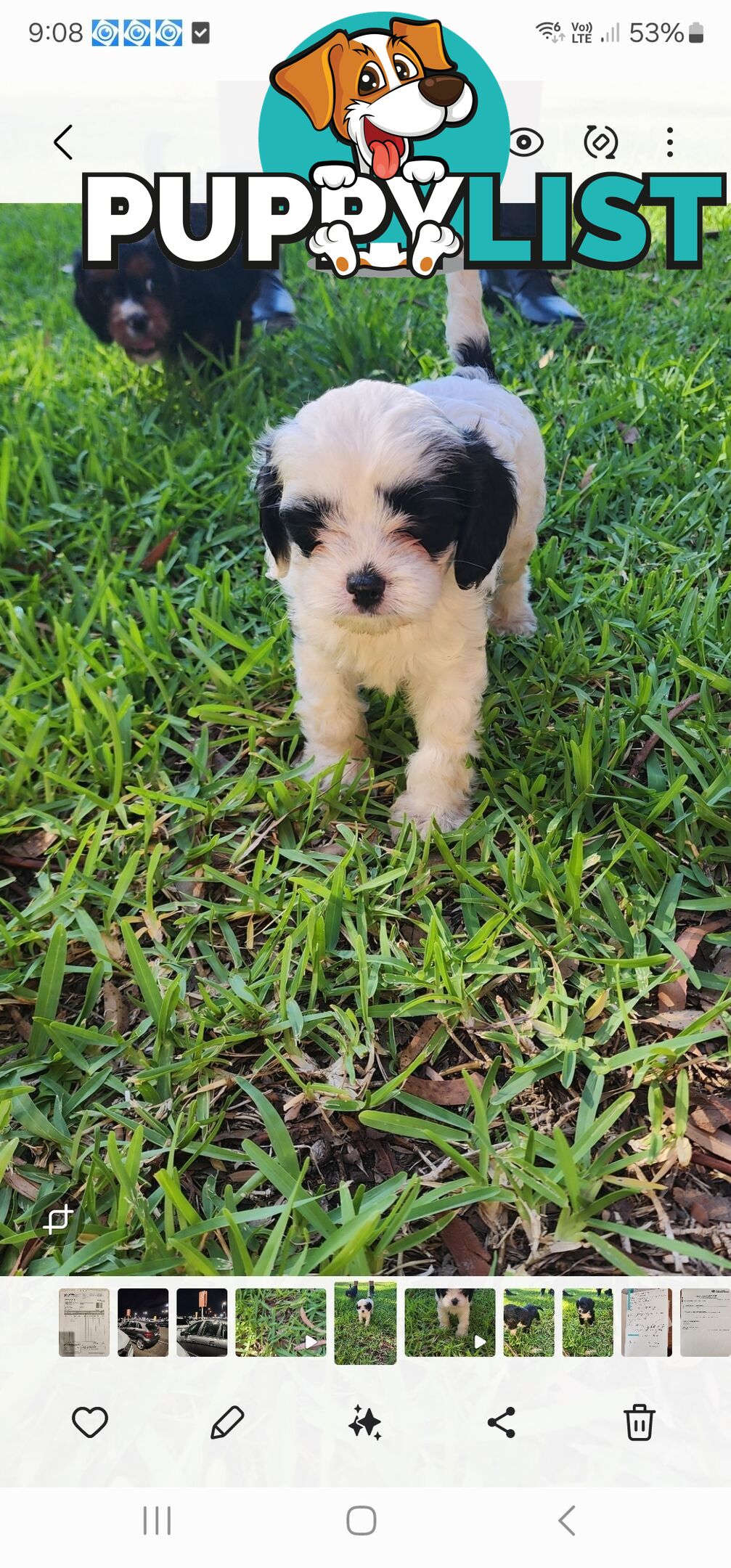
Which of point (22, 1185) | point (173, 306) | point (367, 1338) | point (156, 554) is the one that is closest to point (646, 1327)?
point (367, 1338)

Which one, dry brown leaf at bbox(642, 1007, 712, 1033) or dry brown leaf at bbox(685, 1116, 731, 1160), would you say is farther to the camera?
dry brown leaf at bbox(642, 1007, 712, 1033)

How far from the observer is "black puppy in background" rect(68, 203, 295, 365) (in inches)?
120

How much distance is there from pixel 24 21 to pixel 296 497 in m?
0.87

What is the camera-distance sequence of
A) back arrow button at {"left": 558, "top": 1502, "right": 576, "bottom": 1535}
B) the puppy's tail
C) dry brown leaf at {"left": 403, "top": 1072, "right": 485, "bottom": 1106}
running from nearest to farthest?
back arrow button at {"left": 558, "top": 1502, "right": 576, "bottom": 1535} → dry brown leaf at {"left": 403, "top": 1072, "right": 485, "bottom": 1106} → the puppy's tail

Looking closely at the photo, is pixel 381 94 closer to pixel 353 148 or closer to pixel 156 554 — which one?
pixel 353 148

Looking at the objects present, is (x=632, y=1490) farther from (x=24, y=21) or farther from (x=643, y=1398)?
(x=24, y=21)

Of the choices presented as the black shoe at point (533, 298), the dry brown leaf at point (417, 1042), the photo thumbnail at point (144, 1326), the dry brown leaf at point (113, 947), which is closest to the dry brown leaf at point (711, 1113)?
the dry brown leaf at point (417, 1042)

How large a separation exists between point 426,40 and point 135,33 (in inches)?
19.0

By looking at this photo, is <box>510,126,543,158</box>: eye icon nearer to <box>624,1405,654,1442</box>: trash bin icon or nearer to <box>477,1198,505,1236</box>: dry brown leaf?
A: <box>477,1198,505,1236</box>: dry brown leaf

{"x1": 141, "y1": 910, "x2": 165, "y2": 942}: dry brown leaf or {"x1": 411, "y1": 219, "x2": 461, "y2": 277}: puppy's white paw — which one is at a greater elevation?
{"x1": 411, "y1": 219, "x2": 461, "y2": 277}: puppy's white paw

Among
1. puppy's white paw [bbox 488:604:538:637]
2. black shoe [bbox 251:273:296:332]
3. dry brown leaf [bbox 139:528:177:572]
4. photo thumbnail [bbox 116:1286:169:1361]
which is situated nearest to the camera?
photo thumbnail [bbox 116:1286:169:1361]

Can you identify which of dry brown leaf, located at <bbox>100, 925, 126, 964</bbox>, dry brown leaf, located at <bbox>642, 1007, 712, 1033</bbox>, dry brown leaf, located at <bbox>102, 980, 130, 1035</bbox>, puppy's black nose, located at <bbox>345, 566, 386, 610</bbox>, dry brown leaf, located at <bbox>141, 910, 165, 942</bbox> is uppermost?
puppy's black nose, located at <bbox>345, 566, 386, 610</bbox>

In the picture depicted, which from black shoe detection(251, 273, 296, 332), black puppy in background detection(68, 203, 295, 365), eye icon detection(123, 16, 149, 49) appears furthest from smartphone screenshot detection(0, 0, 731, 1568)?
Answer: black shoe detection(251, 273, 296, 332)

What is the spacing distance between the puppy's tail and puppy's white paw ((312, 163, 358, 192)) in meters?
0.53
